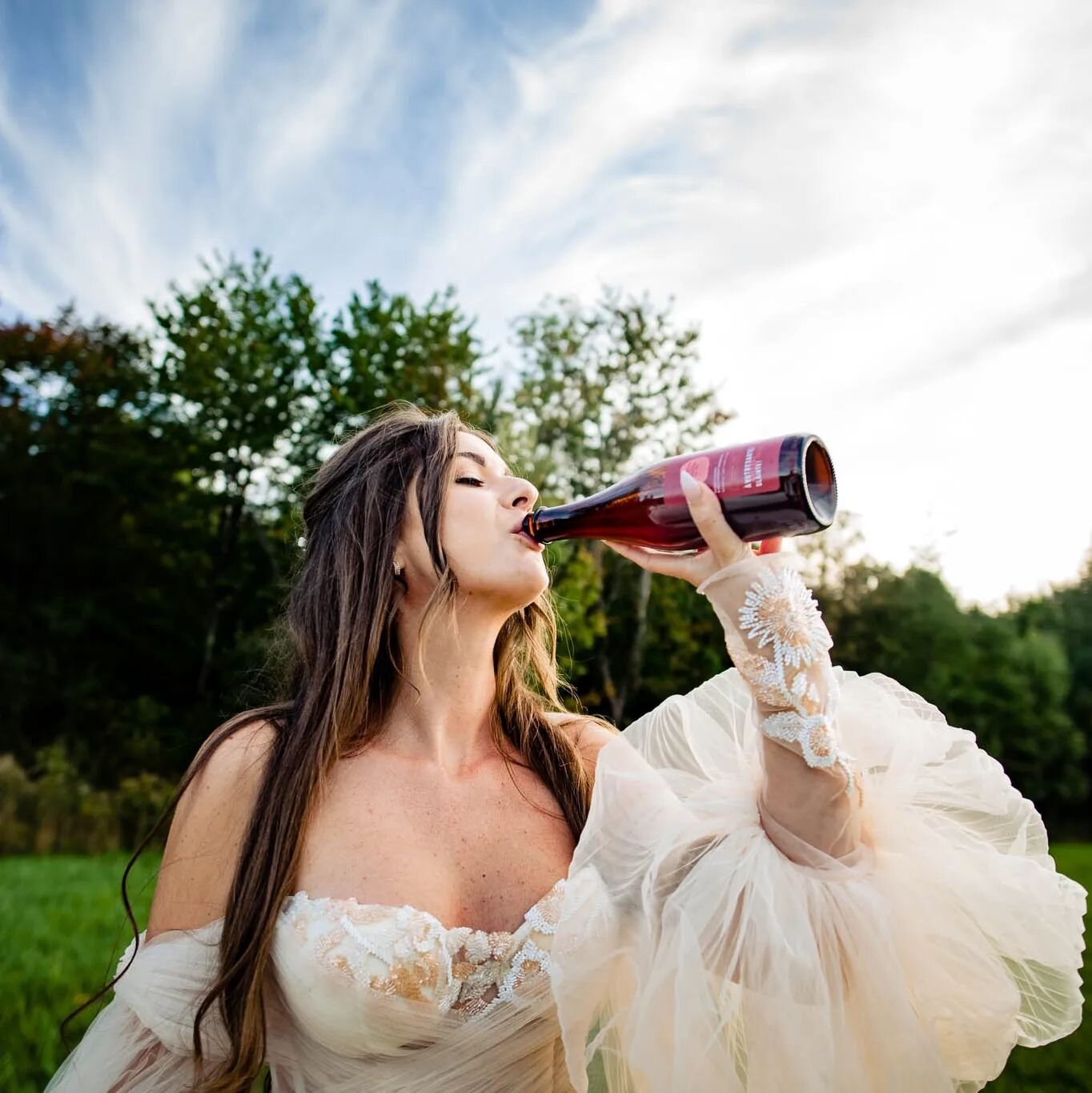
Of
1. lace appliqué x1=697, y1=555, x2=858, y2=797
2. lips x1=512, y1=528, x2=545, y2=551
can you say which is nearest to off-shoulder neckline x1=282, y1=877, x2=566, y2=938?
lace appliqué x1=697, y1=555, x2=858, y2=797

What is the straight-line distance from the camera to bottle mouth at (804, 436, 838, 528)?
1964mm

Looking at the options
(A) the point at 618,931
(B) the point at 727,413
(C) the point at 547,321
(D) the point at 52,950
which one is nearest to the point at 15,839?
(D) the point at 52,950

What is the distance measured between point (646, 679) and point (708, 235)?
14747 mm

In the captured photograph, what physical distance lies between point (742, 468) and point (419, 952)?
1298mm

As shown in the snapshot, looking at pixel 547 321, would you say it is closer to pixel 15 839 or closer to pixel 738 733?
pixel 15 839

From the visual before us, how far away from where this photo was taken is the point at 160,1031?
2.16m

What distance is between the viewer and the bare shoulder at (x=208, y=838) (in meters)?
2.21

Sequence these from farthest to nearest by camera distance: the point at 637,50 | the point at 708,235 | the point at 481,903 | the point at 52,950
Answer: the point at 708,235, the point at 52,950, the point at 637,50, the point at 481,903

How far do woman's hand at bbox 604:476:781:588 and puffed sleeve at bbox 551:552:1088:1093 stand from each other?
0.05 m

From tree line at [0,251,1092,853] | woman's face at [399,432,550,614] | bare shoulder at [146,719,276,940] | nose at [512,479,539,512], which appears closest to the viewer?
bare shoulder at [146,719,276,940]

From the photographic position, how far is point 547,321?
65.7 ft

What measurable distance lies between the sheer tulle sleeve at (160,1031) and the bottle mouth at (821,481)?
1744mm

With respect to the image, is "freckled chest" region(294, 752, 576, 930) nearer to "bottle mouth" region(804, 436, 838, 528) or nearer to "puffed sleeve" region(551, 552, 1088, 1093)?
"puffed sleeve" region(551, 552, 1088, 1093)

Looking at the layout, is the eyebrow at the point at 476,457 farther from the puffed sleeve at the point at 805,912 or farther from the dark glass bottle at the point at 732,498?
the puffed sleeve at the point at 805,912
